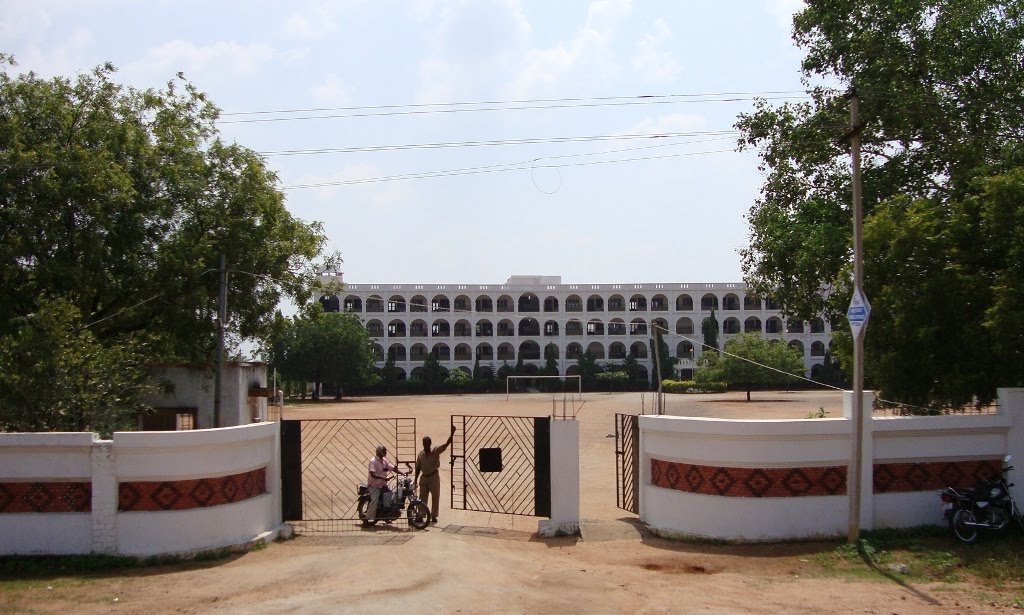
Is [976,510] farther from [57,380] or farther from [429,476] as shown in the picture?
[57,380]

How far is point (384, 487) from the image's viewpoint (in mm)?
13930

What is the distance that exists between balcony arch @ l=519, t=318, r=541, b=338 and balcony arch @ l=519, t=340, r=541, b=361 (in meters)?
0.82

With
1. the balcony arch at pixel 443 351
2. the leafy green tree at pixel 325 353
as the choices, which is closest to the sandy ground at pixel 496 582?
the leafy green tree at pixel 325 353

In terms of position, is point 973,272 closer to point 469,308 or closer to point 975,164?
point 975,164

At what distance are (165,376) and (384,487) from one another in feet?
34.3

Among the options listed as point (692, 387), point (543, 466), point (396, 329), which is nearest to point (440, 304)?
point (396, 329)

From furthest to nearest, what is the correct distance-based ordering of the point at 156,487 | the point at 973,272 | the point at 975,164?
the point at 975,164 → the point at 973,272 → the point at 156,487

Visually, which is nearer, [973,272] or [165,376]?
[973,272]

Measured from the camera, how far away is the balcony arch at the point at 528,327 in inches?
3499

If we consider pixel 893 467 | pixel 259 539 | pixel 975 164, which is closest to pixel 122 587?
pixel 259 539

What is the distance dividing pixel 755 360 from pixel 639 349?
24490 millimetres

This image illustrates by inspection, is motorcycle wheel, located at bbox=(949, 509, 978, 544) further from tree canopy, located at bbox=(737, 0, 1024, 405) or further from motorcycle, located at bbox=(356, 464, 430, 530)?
motorcycle, located at bbox=(356, 464, 430, 530)

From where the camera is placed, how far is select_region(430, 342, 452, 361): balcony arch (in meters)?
87.2

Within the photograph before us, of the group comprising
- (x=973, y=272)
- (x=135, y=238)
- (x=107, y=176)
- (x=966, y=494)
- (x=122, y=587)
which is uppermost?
(x=107, y=176)
